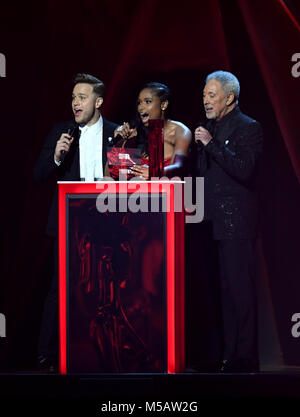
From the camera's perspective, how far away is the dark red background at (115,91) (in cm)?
489

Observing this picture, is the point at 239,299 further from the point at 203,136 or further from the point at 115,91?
the point at 115,91

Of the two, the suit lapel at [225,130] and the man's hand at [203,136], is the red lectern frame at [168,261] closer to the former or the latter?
the man's hand at [203,136]

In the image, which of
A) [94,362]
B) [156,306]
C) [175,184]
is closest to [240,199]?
[175,184]

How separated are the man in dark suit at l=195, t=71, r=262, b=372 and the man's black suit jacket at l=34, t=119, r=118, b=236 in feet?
1.73

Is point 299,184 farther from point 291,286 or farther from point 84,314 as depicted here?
point 84,314

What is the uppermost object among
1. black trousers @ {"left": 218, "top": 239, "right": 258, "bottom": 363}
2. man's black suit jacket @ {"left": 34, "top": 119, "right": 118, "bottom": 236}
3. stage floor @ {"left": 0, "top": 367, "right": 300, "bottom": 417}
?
man's black suit jacket @ {"left": 34, "top": 119, "right": 118, "bottom": 236}

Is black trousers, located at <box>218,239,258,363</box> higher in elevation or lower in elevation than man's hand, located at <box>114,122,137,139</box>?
lower

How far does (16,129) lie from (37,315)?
1.13 m

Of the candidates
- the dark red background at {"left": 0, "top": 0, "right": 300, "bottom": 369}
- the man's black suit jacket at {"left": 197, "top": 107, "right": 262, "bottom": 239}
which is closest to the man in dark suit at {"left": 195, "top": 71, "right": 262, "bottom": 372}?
the man's black suit jacket at {"left": 197, "top": 107, "right": 262, "bottom": 239}

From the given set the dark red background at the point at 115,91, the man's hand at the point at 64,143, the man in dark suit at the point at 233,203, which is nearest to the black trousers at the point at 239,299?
the man in dark suit at the point at 233,203

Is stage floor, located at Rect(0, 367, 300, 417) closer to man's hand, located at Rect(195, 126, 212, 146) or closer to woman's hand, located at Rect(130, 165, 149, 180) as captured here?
woman's hand, located at Rect(130, 165, 149, 180)

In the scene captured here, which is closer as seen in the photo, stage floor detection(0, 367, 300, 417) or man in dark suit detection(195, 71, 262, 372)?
stage floor detection(0, 367, 300, 417)

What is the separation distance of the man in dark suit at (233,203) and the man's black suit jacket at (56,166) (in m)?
0.53

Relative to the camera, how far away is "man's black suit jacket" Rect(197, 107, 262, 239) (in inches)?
173
